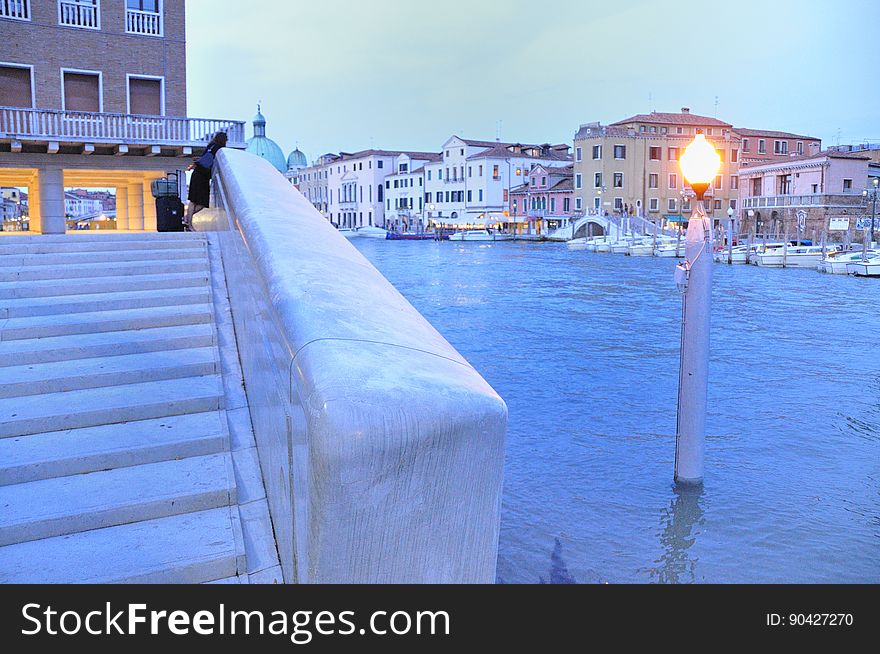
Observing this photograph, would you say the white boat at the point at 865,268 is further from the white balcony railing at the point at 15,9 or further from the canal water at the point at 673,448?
the white balcony railing at the point at 15,9

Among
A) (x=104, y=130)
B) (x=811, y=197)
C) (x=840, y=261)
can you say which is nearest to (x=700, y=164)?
(x=104, y=130)

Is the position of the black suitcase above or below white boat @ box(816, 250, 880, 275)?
above

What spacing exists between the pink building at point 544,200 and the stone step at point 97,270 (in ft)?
191

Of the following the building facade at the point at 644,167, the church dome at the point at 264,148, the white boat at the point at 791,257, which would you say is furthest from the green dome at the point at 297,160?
the white boat at the point at 791,257

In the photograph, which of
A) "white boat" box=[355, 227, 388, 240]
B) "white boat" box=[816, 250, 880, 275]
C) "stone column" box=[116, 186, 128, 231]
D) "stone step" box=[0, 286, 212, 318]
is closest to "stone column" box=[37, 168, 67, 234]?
"stone column" box=[116, 186, 128, 231]

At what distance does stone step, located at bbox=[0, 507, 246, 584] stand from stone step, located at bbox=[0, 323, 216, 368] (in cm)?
159

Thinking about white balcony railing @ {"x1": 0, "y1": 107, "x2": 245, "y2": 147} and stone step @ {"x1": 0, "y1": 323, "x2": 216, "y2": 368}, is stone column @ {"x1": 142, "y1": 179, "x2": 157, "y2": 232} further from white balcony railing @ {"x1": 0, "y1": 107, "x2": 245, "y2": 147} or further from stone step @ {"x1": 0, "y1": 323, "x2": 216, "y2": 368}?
stone step @ {"x1": 0, "y1": 323, "x2": 216, "y2": 368}

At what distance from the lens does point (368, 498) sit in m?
2.11

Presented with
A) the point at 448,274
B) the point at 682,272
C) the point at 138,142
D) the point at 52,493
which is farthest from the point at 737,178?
the point at 52,493

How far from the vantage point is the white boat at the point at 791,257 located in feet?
117

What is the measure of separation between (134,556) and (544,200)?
6579 centimetres

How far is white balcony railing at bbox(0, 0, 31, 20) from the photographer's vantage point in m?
18.3

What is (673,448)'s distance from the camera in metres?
7.24

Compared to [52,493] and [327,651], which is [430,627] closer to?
[327,651]
